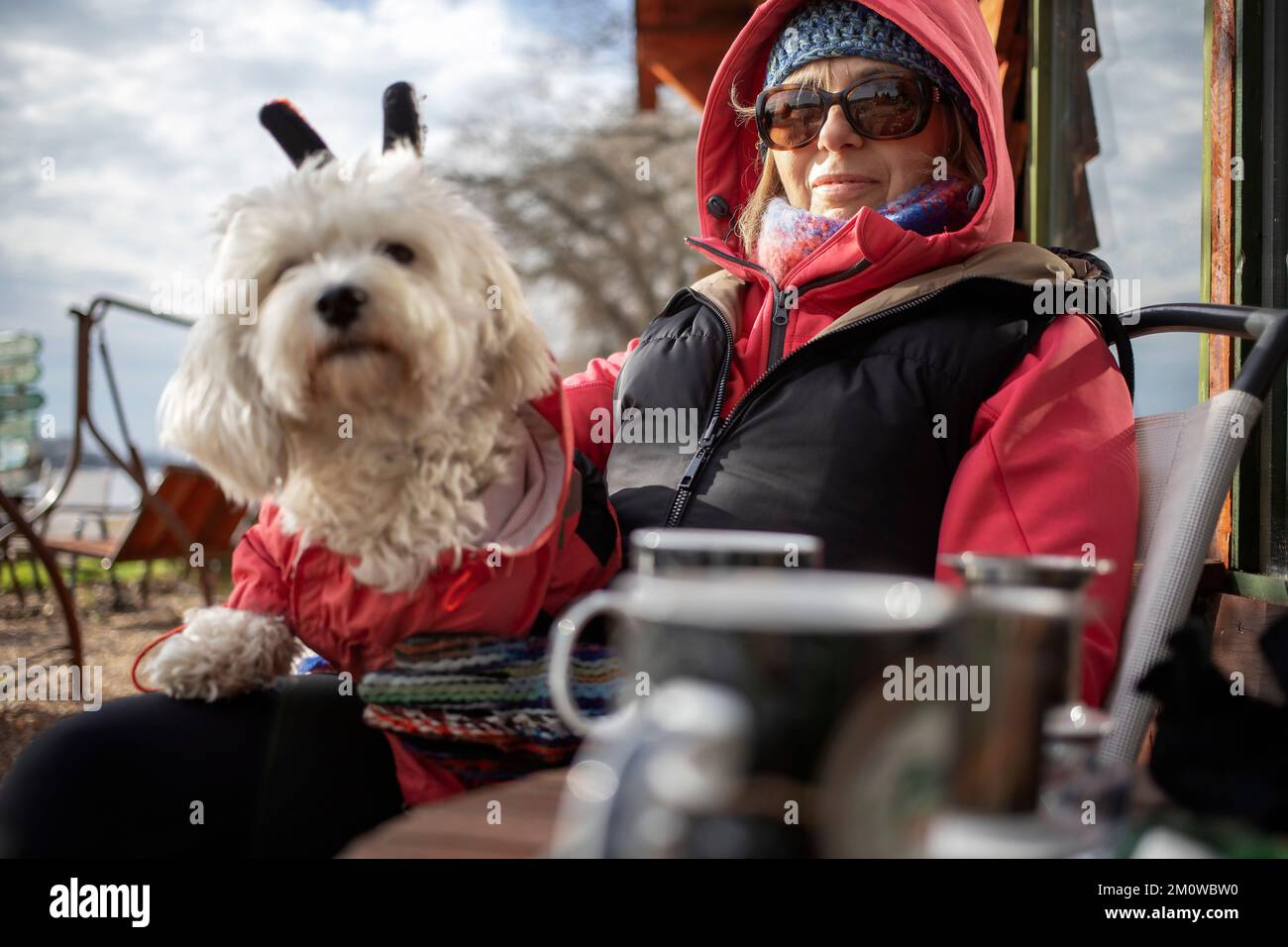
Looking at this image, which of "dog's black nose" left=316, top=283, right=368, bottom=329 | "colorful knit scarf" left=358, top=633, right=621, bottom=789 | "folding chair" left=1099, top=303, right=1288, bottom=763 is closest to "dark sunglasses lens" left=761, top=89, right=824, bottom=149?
"folding chair" left=1099, top=303, right=1288, bottom=763

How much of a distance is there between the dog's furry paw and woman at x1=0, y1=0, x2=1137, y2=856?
3 cm

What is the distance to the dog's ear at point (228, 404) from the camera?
5.23ft

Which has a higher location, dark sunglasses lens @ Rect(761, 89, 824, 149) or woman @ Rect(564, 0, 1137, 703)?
dark sunglasses lens @ Rect(761, 89, 824, 149)

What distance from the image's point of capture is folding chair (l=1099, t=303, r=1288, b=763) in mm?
1484

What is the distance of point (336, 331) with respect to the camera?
4.90ft

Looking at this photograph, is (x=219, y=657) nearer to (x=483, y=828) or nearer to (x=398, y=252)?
(x=398, y=252)

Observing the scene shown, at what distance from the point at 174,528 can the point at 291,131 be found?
174 inches

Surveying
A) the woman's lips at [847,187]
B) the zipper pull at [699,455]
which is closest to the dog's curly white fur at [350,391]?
the zipper pull at [699,455]

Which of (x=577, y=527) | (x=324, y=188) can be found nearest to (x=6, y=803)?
(x=577, y=527)

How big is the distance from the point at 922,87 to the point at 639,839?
2017 mm

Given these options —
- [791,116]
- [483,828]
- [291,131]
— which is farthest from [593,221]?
[483,828]

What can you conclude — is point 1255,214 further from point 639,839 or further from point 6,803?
point 6,803

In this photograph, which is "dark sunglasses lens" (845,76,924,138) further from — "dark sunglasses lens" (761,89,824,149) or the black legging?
the black legging

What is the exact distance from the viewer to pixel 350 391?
154 centimetres
